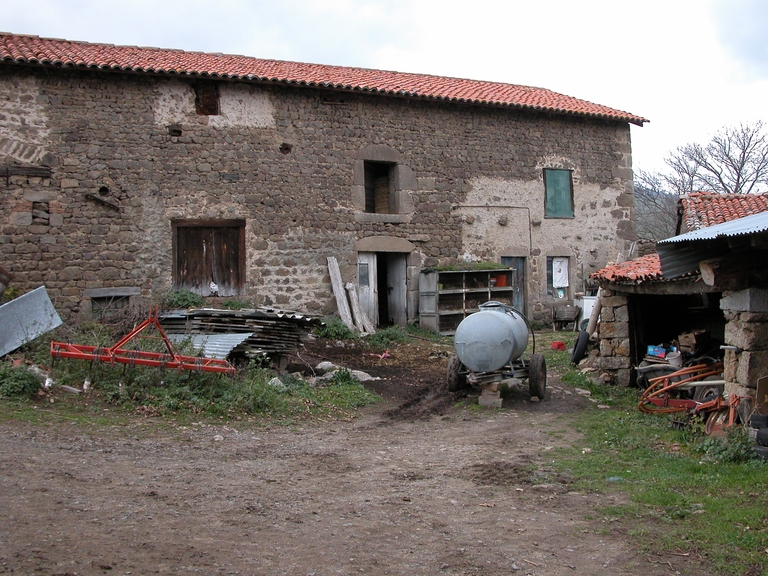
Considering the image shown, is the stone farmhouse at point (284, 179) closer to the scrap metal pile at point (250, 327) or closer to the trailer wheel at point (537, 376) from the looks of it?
the scrap metal pile at point (250, 327)

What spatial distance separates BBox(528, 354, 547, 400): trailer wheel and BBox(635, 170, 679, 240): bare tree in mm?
21581

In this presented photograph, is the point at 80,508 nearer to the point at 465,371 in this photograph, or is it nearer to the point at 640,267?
the point at 465,371

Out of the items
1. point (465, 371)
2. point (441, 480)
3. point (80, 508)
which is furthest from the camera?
point (465, 371)

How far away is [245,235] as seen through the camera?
1370 centimetres

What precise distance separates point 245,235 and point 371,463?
8.53 m

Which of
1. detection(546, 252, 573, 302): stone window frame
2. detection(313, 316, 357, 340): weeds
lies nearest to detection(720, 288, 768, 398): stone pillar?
detection(313, 316, 357, 340): weeds

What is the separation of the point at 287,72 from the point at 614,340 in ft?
29.9

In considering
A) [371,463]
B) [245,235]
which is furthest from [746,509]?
[245,235]

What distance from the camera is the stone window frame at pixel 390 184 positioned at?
1462 cm

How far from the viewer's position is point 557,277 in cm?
1664

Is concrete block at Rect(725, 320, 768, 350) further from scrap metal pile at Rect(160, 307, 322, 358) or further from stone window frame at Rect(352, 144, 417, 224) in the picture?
stone window frame at Rect(352, 144, 417, 224)

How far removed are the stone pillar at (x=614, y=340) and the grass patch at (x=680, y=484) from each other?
6.83ft

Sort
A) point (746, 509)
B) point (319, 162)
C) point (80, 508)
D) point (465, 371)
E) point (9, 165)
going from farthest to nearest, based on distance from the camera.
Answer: point (319, 162) < point (9, 165) < point (465, 371) < point (746, 509) < point (80, 508)

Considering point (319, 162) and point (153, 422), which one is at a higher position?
point (319, 162)
